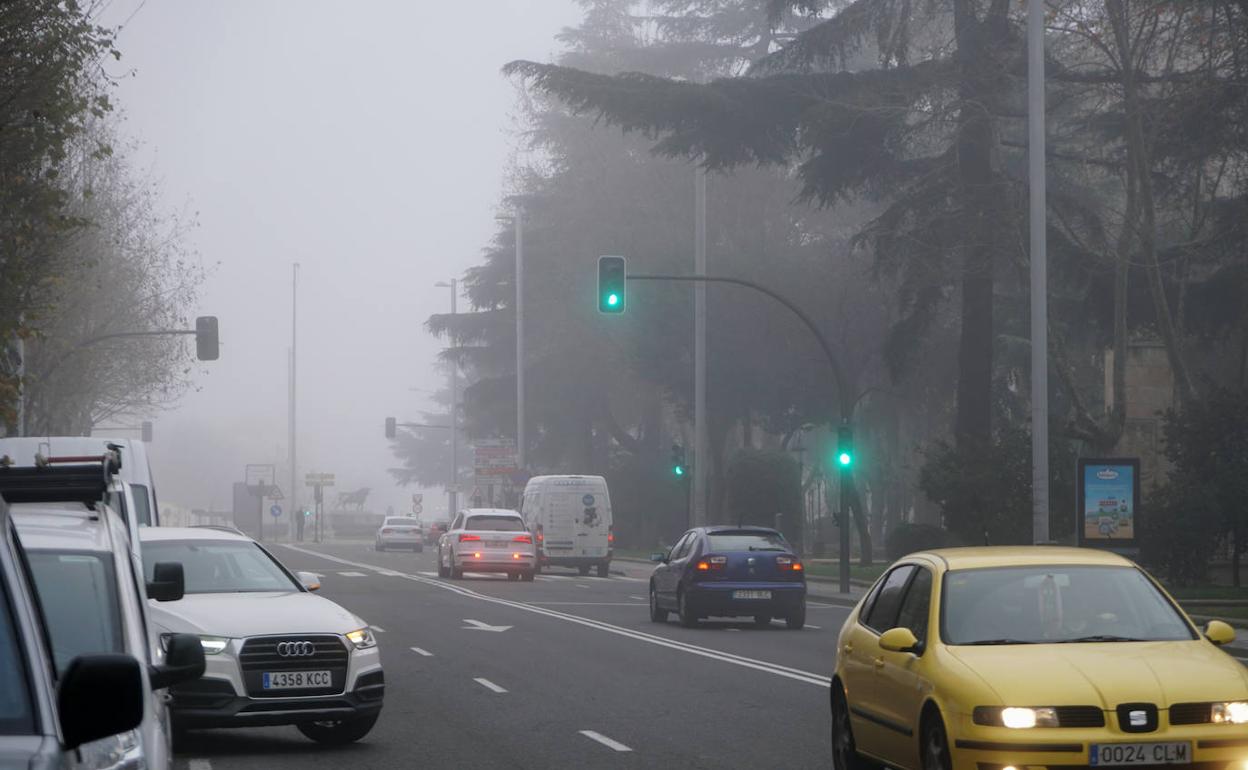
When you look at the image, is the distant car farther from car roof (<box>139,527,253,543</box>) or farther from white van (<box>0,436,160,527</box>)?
car roof (<box>139,527,253,543</box>)

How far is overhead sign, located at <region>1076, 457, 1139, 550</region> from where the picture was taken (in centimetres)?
3000

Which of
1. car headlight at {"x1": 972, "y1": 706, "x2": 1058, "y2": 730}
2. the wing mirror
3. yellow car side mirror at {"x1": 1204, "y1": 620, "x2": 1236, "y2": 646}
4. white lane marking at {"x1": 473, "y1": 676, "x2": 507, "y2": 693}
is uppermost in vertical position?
yellow car side mirror at {"x1": 1204, "y1": 620, "x2": 1236, "y2": 646}

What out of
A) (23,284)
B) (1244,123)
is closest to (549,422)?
(1244,123)

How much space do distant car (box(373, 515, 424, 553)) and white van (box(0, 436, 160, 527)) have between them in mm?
56074

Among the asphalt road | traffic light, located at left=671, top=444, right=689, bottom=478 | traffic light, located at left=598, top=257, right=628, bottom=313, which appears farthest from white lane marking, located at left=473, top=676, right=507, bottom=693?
traffic light, located at left=671, top=444, right=689, bottom=478

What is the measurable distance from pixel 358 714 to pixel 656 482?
58874 mm

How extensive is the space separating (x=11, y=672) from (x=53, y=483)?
6.30ft

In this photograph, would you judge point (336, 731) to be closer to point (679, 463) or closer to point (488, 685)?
point (488, 685)

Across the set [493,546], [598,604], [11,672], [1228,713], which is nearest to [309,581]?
[1228,713]

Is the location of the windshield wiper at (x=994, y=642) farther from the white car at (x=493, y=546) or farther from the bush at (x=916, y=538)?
the white car at (x=493, y=546)

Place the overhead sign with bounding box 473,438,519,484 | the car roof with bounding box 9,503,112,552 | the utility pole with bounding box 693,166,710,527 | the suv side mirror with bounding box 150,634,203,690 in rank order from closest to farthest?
the car roof with bounding box 9,503,112,552 → the suv side mirror with bounding box 150,634,203,690 → the utility pole with bounding box 693,166,710,527 → the overhead sign with bounding box 473,438,519,484

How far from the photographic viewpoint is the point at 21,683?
4859 mm

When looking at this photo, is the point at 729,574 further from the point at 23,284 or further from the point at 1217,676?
the point at 1217,676

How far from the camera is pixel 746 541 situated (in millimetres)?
29297
